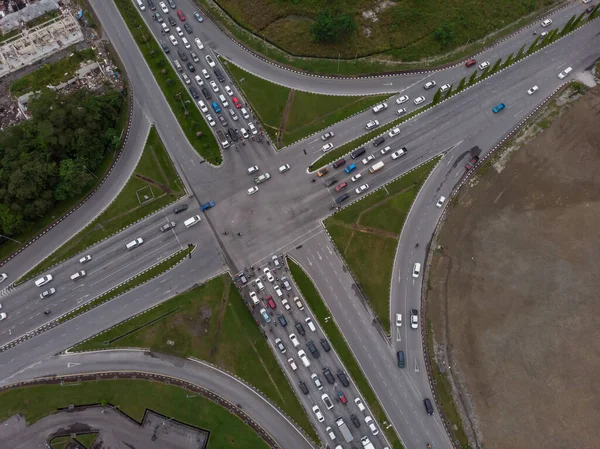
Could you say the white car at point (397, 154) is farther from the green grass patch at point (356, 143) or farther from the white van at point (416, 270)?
the white van at point (416, 270)

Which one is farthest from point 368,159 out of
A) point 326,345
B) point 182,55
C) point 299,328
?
point 182,55

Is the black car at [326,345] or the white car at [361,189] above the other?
the white car at [361,189]

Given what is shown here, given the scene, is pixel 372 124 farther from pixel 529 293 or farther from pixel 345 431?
pixel 345 431

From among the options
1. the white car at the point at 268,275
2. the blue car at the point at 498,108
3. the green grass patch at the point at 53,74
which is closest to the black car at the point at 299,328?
the white car at the point at 268,275

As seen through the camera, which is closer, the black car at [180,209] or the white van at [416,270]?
the white van at [416,270]

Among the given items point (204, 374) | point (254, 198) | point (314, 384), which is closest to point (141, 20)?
point (254, 198)
